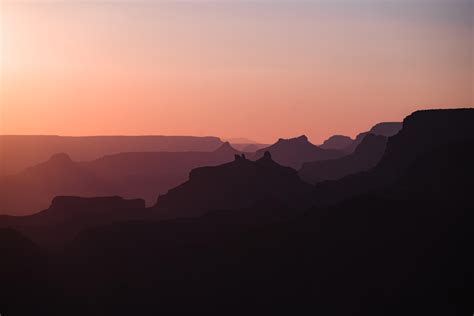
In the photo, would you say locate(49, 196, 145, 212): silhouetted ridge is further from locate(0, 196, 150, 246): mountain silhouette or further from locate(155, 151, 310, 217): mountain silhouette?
locate(155, 151, 310, 217): mountain silhouette

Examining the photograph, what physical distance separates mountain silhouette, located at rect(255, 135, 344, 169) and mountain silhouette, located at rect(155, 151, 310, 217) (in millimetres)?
19902

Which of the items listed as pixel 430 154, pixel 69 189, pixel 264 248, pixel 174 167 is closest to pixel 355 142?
pixel 174 167

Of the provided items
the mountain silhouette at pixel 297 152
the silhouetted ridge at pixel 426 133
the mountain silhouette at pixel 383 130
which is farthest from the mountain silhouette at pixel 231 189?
the mountain silhouette at pixel 297 152

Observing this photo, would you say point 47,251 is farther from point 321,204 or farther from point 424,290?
point 424,290

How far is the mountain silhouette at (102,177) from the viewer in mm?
39031

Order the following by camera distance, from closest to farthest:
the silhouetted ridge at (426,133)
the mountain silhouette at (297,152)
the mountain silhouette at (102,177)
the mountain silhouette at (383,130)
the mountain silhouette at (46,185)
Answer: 1. the mountain silhouette at (46,185)
2. the mountain silhouette at (102,177)
3. the silhouetted ridge at (426,133)
4. the mountain silhouette at (383,130)
5. the mountain silhouette at (297,152)

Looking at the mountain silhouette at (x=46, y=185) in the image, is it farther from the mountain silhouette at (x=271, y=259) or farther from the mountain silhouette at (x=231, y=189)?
the mountain silhouette at (x=231, y=189)

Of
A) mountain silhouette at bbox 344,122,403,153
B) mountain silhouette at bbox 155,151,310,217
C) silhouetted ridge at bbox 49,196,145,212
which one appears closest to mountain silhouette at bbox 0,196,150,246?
silhouetted ridge at bbox 49,196,145,212

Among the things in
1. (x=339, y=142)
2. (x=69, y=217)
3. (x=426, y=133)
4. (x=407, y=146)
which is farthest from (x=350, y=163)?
(x=69, y=217)

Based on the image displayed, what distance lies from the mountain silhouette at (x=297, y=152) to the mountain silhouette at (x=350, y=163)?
7.80ft

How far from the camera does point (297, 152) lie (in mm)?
66875

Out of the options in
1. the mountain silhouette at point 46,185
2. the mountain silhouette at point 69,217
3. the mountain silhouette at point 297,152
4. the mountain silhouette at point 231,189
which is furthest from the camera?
the mountain silhouette at point 297,152

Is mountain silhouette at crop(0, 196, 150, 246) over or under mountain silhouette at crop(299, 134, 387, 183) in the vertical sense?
under

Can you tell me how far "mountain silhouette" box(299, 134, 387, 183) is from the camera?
2069 inches
